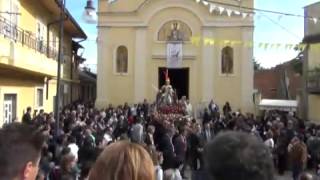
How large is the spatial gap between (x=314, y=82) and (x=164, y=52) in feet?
36.7

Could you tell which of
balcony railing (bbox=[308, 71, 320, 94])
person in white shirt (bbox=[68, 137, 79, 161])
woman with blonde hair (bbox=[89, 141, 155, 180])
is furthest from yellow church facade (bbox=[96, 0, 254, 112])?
woman with blonde hair (bbox=[89, 141, 155, 180])

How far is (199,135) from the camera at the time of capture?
59.8 feet

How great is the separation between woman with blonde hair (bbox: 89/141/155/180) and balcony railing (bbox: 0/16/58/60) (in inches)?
618

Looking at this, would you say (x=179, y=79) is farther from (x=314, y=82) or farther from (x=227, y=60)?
(x=314, y=82)

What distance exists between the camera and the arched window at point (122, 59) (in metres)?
43.7

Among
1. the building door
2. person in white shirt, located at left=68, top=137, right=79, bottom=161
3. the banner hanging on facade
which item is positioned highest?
the banner hanging on facade

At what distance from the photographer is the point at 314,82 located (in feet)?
119

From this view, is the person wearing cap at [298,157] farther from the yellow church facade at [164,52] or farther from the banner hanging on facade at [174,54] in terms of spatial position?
the banner hanging on facade at [174,54]

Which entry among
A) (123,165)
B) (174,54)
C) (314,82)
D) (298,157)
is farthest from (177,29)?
(123,165)

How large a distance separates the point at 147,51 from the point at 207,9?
16.3 ft

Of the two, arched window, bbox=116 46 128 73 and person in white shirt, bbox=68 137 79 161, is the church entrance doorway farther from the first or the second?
person in white shirt, bbox=68 137 79 161

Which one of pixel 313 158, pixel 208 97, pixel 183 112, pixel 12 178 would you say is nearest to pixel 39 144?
pixel 12 178

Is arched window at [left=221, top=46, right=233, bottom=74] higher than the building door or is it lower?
higher

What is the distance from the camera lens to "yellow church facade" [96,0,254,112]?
42625 mm
